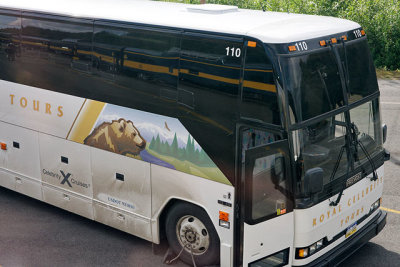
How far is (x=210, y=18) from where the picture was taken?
24.4ft

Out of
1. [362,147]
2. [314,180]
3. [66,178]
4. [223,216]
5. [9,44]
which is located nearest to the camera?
[314,180]

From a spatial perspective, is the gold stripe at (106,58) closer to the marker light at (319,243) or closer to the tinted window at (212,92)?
the tinted window at (212,92)

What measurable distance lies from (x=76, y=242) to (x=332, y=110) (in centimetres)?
437

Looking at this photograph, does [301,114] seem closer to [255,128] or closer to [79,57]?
[255,128]

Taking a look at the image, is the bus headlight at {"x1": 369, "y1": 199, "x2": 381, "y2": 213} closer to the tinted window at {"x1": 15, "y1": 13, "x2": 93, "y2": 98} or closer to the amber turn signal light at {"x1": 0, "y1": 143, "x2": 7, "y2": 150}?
the tinted window at {"x1": 15, "y1": 13, "x2": 93, "y2": 98}

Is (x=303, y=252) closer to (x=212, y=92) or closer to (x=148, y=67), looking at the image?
(x=212, y=92)

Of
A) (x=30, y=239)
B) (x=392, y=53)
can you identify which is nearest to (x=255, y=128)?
(x=30, y=239)

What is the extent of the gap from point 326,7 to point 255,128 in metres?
17.3

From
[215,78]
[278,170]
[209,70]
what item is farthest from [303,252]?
[209,70]

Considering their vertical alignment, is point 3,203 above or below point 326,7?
below

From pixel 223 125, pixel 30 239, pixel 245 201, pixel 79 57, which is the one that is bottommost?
pixel 30 239

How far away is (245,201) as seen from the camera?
6656mm

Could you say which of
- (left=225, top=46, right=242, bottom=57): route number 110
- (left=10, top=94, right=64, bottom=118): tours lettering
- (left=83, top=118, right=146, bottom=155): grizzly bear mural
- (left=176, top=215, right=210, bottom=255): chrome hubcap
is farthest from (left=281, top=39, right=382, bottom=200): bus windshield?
(left=10, top=94, right=64, bottom=118): tours lettering

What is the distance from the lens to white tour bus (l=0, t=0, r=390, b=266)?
6.63 metres
